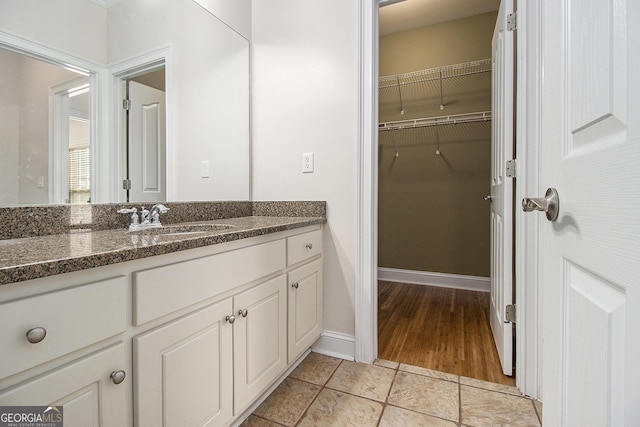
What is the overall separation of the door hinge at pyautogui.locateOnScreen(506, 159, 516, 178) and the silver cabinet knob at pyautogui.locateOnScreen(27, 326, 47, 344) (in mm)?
1805

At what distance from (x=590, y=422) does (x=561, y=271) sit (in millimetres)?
256

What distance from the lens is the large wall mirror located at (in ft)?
3.38

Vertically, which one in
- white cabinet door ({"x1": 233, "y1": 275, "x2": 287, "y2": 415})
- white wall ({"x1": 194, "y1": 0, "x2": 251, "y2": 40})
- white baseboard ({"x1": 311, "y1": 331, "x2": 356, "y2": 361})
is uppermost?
white wall ({"x1": 194, "y1": 0, "x2": 251, "y2": 40})

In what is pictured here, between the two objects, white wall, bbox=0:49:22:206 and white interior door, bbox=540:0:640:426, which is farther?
white wall, bbox=0:49:22:206

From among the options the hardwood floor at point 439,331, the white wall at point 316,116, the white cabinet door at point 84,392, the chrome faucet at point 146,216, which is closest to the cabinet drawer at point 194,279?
the white cabinet door at point 84,392

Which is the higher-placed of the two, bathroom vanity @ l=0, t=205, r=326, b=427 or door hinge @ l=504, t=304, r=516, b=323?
bathroom vanity @ l=0, t=205, r=326, b=427

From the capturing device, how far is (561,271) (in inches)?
24.4

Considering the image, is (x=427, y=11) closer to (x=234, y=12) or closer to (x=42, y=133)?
(x=234, y=12)

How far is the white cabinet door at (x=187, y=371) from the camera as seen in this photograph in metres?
0.81

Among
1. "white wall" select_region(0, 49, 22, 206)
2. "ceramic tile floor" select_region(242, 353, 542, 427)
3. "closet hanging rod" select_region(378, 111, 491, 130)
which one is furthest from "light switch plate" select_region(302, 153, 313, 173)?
"closet hanging rod" select_region(378, 111, 491, 130)

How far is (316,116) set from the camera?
183 centimetres

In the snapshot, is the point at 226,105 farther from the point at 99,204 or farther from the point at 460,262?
the point at 460,262

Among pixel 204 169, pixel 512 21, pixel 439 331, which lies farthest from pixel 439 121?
pixel 204 169

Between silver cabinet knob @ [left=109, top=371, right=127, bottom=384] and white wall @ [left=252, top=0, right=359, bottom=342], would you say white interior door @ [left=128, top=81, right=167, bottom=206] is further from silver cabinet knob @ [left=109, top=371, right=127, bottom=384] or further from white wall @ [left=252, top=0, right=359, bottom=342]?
silver cabinet knob @ [left=109, top=371, right=127, bottom=384]
